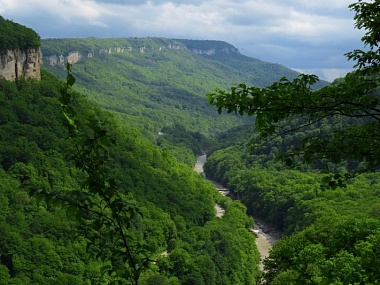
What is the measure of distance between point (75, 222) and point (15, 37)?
40.4 metres

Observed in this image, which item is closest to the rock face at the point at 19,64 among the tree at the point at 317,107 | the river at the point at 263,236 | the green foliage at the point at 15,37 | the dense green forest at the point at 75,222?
the green foliage at the point at 15,37

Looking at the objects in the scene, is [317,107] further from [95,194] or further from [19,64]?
[19,64]

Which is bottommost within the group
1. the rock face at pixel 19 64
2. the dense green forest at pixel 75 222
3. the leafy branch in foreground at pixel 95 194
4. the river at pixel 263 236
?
the river at pixel 263 236

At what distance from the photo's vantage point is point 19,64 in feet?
281

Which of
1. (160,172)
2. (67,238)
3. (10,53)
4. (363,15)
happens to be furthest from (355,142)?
(160,172)

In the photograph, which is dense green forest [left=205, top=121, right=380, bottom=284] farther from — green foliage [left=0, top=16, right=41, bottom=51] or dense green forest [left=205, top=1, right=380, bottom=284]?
green foliage [left=0, top=16, right=41, bottom=51]

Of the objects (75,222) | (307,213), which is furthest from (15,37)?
(307,213)

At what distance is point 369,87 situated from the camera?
9.55m

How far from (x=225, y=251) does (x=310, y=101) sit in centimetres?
6214

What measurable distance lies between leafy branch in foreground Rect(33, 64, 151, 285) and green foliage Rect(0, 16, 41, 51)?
80.9m

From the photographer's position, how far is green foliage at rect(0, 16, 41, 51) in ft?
269

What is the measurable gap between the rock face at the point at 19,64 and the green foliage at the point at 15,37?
2.87 ft

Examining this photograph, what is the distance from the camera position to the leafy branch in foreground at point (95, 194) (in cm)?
621

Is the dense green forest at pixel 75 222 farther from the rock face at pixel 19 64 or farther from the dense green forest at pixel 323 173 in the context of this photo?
the dense green forest at pixel 323 173
